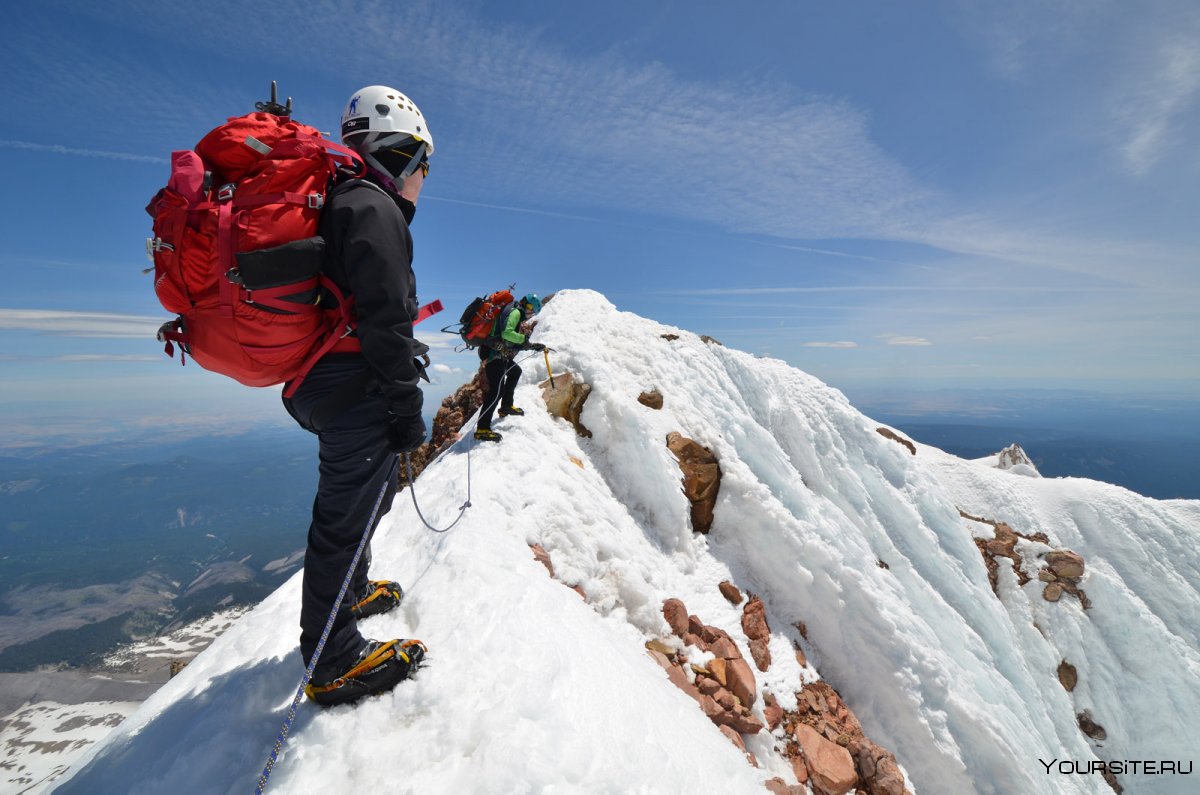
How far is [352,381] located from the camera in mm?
3699

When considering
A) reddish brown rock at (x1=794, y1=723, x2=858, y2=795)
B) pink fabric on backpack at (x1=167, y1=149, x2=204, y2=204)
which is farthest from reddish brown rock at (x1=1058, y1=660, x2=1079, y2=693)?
pink fabric on backpack at (x1=167, y1=149, x2=204, y2=204)

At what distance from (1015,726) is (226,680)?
18302 mm

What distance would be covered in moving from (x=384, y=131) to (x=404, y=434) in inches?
105

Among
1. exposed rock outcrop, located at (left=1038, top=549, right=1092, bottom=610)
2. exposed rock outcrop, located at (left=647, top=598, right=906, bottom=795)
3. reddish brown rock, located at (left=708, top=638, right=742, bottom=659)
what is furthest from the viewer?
exposed rock outcrop, located at (left=1038, top=549, right=1092, bottom=610)

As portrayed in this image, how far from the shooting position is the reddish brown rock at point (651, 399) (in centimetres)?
1394

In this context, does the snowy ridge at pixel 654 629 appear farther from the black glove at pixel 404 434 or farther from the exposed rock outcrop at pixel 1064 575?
the black glove at pixel 404 434

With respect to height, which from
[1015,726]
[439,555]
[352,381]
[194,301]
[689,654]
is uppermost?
[194,301]

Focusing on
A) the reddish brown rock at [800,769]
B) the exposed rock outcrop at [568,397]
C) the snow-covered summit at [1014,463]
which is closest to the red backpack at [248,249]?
the reddish brown rock at [800,769]

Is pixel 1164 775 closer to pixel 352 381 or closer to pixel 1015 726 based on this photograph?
pixel 1015 726

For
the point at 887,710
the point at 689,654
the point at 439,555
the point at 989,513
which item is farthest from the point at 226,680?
the point at 989,513

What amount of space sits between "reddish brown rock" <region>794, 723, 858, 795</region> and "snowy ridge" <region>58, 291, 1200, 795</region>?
0.50 metres

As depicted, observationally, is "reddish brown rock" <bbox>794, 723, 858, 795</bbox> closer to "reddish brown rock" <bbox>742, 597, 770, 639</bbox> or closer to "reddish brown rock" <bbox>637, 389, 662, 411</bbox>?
"reddish brown rock" <bbox>742, 597, 770, 639</bbox>

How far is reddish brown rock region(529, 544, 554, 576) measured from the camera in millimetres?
6707

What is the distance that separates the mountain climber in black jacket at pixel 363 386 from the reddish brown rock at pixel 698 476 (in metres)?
8.31
